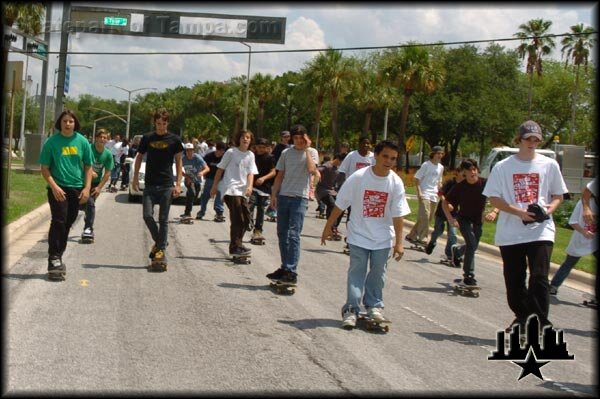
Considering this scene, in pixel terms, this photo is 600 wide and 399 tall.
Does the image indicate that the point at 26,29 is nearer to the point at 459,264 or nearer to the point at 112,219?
the point at 112,219

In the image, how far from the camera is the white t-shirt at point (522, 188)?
658cm

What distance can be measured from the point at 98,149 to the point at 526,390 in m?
8.09

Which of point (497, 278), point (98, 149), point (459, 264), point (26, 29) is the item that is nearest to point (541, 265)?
point (497, 278)

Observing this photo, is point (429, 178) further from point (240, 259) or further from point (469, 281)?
point (240, 259)

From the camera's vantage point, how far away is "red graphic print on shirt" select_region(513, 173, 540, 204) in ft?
21.7

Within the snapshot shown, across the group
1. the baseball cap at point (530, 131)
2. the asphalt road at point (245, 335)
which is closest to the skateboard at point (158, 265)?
the asphalt road at point (245, 335)

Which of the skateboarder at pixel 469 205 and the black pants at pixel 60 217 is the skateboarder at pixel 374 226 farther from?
the black pants at pixel 60 217

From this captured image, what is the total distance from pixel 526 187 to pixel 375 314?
175 centimetres

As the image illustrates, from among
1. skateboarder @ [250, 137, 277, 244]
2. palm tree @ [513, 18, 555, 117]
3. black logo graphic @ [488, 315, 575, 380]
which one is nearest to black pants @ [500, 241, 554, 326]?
black logo graphic @ [488, 315, 575, 380]

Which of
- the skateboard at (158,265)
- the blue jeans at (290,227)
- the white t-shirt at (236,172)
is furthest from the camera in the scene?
Answer: the white t-shirt at (236,172)

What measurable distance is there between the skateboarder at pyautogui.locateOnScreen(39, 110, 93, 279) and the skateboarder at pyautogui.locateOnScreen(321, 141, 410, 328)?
11.1ft

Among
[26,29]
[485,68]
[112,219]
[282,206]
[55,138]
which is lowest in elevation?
[112,219]

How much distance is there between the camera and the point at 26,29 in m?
32.7

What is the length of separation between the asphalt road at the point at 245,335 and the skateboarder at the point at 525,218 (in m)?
0.55
